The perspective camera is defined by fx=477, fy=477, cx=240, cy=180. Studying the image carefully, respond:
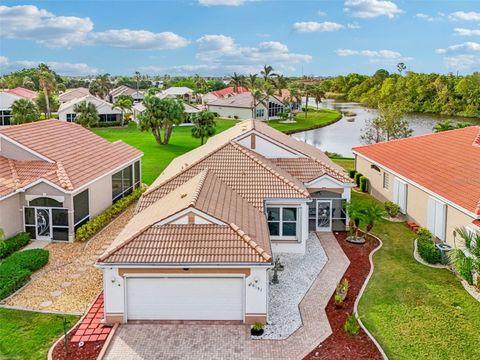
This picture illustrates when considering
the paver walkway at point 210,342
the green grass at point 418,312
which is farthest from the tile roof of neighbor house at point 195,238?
the green grass at point 418,312

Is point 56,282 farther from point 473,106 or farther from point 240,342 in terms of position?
point 473,106

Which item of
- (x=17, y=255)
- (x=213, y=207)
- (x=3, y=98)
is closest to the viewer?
(x=213, y=207)

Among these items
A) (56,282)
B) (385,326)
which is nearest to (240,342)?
(385,326)

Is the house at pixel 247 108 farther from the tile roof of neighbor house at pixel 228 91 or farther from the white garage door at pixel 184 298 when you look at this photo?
the white garage door at pixel 184 298

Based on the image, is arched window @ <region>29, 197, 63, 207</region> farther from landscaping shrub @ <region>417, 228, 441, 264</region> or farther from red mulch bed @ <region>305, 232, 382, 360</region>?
→ landscaping shrub @ <region>417, 228, 441, 264</region>

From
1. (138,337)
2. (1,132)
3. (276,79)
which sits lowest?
(138,337)
